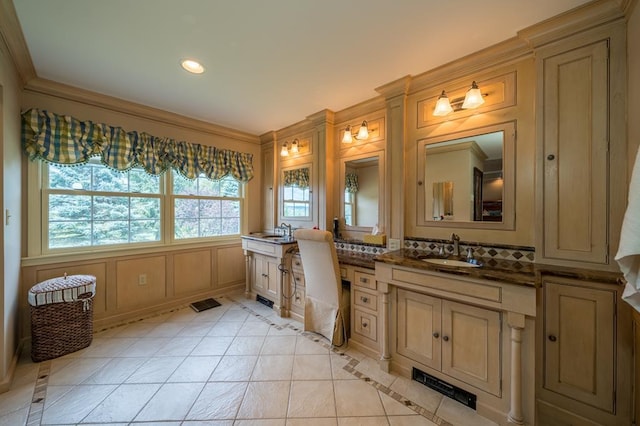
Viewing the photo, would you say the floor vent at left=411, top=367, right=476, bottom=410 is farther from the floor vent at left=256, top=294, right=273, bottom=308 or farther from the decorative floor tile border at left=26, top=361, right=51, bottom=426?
the decorative floor tile border at left=26, top=361, right=51, bottom=426

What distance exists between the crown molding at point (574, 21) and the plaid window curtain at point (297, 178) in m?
2.43

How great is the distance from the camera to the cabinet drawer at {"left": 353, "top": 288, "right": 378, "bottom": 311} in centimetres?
210

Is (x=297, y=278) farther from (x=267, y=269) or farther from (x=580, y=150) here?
(x=580, y=150)

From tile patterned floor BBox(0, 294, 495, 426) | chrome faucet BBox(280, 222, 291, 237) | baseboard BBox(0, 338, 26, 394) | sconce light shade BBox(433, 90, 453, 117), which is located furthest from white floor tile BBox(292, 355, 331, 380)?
sconce light shade BBox(433, 90, 453, 117)

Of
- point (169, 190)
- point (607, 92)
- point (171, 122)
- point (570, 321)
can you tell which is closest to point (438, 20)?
point (607, 92)

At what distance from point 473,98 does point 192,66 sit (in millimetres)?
2321

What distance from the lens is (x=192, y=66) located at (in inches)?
81.5

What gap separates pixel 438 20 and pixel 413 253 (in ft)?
5.67

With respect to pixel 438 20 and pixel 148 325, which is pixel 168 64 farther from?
pixel 148 325

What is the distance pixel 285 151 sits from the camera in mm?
3502

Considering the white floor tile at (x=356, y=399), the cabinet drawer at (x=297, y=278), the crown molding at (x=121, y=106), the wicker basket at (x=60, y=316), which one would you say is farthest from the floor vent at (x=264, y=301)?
the crown molding at (x=121, y=106)

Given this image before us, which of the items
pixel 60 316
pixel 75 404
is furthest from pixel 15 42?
pixel 75 404

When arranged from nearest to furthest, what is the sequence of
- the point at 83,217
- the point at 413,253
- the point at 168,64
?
1. the point at 168,64
2. the point at 413,253
3. the point at 83,217

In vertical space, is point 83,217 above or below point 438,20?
below
